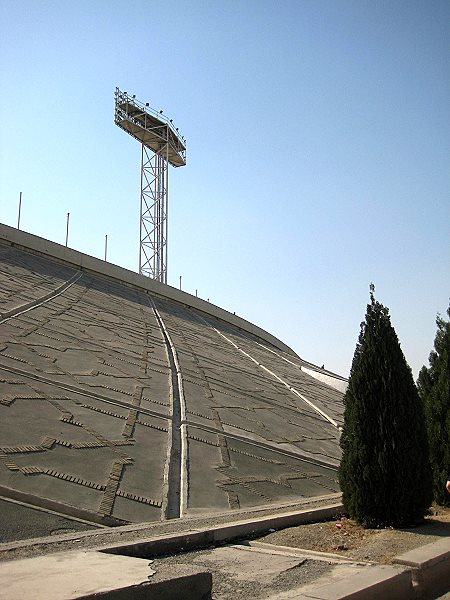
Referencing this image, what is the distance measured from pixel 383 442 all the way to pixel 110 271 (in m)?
14.2

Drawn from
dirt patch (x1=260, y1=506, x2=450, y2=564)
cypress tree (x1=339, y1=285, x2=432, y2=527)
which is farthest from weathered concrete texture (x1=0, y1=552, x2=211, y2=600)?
cypress tree (x1=339, y1=285, x2=432, y2=527)

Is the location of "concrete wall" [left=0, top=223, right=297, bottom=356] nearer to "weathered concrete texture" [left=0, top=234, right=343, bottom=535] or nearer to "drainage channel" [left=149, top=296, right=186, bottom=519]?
"weathered concrete texture" [left=0, top=234, right=343, bottom=535]

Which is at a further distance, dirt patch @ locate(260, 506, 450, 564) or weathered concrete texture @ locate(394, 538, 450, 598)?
dirt patch @ locate(260, 506, 450, 564)

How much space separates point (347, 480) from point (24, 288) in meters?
8.99

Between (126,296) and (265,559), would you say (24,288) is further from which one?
(265,559)

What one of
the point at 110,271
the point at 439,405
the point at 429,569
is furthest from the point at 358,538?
the point at 110,271

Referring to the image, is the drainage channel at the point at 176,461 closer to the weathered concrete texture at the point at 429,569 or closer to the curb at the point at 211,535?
the curb at the point at 211,535

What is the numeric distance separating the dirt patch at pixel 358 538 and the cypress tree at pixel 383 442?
0.60ft

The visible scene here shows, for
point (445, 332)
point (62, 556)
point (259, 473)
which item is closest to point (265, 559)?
point (62, 556)

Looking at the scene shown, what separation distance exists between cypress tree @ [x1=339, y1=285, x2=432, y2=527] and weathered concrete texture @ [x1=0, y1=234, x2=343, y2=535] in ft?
3.36

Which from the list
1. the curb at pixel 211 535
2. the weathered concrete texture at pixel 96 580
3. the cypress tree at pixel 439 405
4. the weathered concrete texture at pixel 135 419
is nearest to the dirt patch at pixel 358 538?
the curb at pixel 211 535

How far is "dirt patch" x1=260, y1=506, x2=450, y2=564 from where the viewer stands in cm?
463

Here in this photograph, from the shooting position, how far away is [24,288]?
12.6 meters

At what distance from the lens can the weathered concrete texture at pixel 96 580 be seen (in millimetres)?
2639
